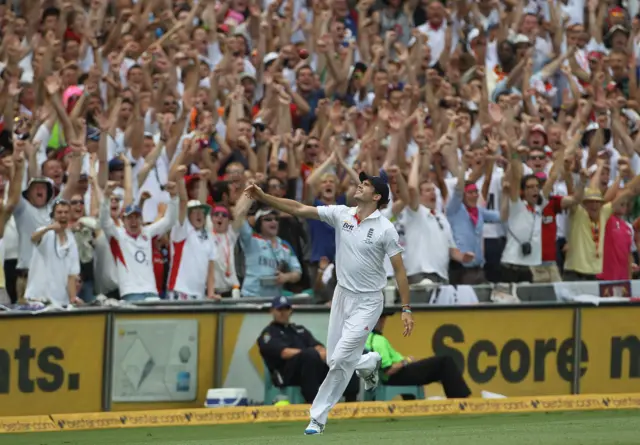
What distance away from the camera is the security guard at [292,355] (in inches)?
597

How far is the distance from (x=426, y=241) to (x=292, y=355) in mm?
2883

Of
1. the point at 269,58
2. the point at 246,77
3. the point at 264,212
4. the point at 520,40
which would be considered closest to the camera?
the point at 264,212

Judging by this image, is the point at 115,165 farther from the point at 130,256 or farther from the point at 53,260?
the point at 53,260

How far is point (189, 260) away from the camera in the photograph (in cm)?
1653

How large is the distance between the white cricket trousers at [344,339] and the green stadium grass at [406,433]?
15.1 inches

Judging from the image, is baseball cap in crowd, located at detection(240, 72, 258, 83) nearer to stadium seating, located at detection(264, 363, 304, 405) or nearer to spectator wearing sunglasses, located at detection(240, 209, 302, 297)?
spectator wearing sunglasses, located at detection(240, 209, 302, 297)

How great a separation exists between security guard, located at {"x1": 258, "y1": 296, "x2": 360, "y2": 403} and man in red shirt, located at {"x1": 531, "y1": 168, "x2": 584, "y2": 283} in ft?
12.3

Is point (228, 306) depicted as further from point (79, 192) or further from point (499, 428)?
point (499, 428)

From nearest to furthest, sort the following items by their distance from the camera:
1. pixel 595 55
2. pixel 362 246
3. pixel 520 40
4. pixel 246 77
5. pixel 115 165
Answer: pixel 362 246 < pixel 115 165 < pixel 246 77 < pixel 520 40 < pixel 595 55

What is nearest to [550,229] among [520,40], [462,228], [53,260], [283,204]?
[462,228]

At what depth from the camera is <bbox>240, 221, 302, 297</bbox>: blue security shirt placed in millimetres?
16875

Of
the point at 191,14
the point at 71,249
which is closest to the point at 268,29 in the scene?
the point at 191,14

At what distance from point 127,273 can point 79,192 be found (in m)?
1.13

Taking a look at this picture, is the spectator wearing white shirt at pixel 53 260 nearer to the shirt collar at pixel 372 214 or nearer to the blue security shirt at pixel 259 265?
the blue security shirt at pixel 259 265
